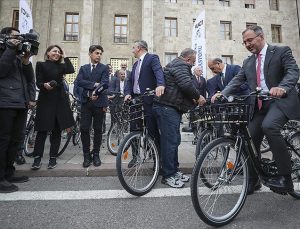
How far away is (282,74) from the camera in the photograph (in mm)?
3104

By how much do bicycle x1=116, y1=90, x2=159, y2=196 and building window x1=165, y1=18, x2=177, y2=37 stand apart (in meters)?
23.6

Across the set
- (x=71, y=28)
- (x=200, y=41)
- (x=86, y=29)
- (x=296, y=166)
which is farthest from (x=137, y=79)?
(x=71, y=28)

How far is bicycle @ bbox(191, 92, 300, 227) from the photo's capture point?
2.49 meters

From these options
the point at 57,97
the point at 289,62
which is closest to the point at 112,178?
the point at 57,97

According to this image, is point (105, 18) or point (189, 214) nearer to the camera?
point (189, 214)

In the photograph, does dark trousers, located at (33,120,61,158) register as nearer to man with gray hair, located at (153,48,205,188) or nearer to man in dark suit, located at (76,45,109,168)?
man in dark suit, located at (76,45,109,168)

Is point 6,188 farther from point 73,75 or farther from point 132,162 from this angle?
point 73,75

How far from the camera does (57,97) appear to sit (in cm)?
482

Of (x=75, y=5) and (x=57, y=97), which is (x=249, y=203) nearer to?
(x=57, y=97)

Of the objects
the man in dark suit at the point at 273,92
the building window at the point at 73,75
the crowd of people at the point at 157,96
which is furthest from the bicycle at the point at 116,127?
the building window at the point at 73,75

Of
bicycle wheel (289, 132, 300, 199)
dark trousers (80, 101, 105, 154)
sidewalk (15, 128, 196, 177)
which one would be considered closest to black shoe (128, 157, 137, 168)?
sidewalk (15, 128, 196, 177)

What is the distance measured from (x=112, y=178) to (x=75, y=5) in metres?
25.5

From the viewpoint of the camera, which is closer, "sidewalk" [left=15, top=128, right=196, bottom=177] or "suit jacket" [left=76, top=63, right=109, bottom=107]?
"sidewalk" [left=15, top=128, right=196, bottom=177]

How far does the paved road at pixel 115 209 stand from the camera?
8.31 feet
